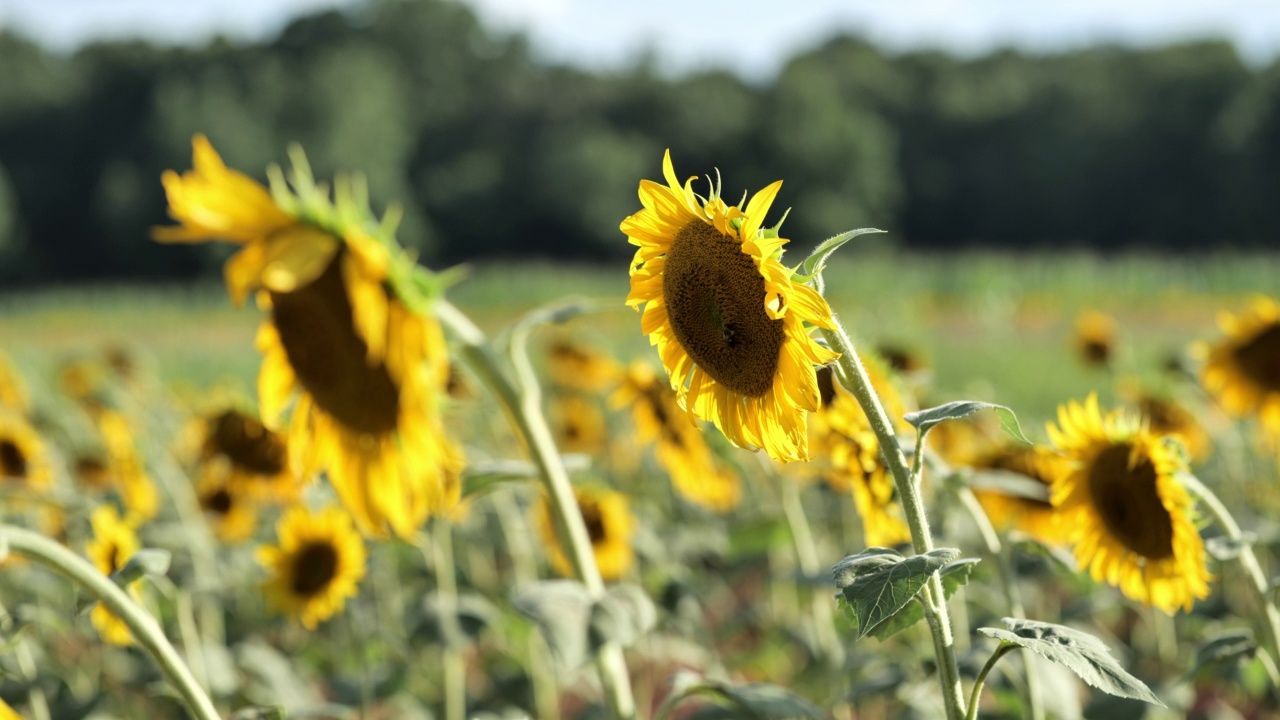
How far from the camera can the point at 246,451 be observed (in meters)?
2.77

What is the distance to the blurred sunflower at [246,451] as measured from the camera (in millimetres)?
2756

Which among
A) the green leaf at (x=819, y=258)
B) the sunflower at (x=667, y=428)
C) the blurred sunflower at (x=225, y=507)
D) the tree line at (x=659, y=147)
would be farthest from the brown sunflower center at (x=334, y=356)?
the tree line at (x=659, y=147)

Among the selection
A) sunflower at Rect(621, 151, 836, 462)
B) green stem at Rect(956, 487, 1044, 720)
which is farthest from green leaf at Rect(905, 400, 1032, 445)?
green stem at Rect(956, 487, 1044, 720)

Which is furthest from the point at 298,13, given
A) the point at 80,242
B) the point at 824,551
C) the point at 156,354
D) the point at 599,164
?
the point at 824,551

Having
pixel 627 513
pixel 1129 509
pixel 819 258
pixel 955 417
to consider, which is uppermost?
pixel 819 258

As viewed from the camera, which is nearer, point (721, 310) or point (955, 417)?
point (955, 417)

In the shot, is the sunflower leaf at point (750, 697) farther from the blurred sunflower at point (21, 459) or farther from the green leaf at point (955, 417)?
the blurred sunflower at point (21, 459)

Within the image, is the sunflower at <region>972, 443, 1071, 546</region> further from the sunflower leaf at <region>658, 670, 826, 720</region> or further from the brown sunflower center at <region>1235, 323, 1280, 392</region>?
the sunflower leaf at <region>658, 670, 826, 720</region>

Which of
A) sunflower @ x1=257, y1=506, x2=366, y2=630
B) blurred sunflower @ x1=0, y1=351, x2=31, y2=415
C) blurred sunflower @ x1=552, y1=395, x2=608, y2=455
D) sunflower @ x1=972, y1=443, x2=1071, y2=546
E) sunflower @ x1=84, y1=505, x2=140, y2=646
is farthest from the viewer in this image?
blurred sunflower @ x1=552, y1=395, x2=608, y2=455

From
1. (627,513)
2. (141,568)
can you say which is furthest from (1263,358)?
(141,568)

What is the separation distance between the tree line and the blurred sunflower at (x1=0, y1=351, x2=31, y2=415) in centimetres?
3242

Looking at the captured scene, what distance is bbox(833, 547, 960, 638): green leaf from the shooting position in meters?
1.09

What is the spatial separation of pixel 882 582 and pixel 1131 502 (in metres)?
0.69

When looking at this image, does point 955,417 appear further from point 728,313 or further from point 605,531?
point 605,531
